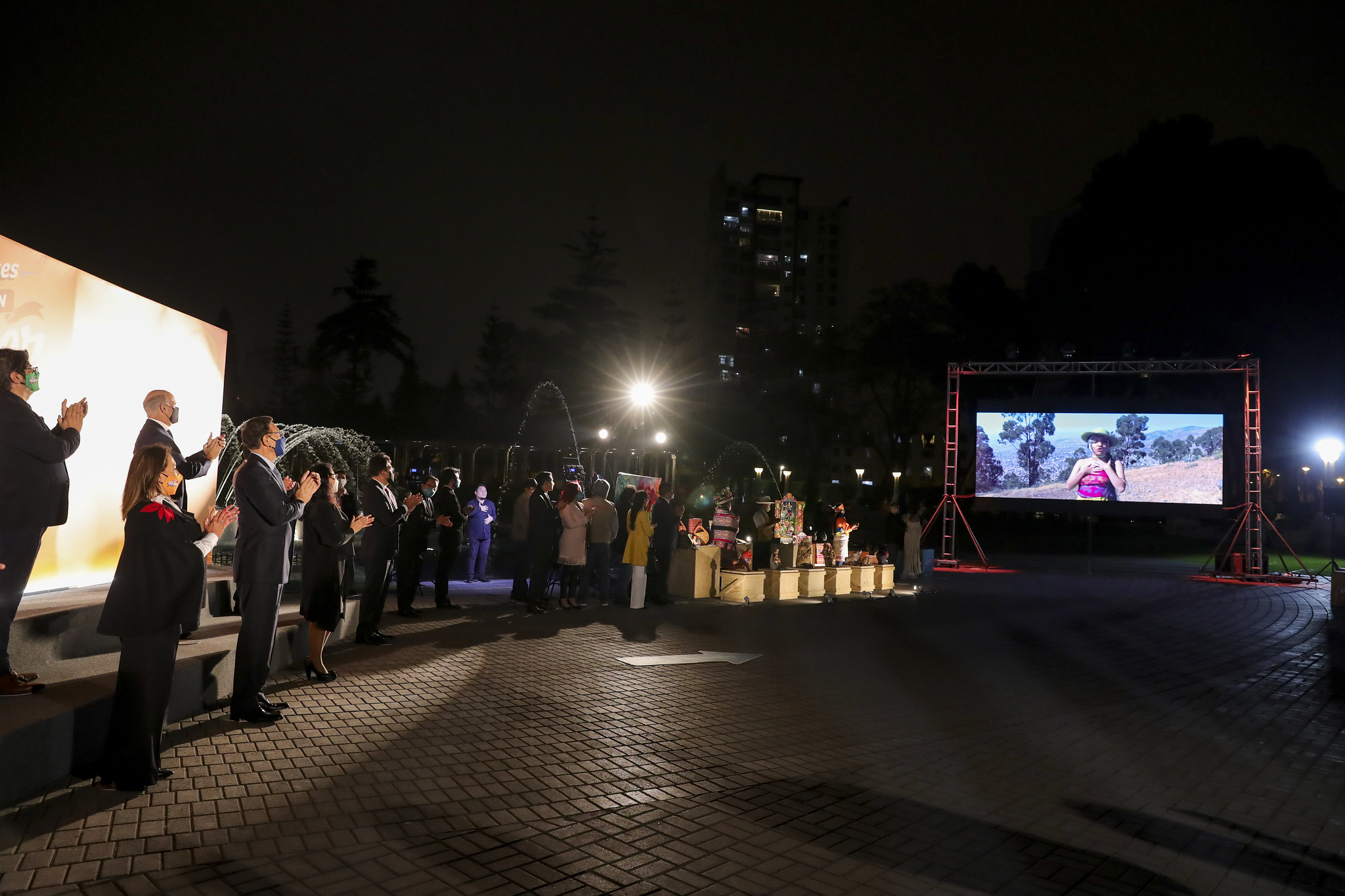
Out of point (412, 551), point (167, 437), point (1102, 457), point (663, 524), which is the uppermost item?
point (1102, 457)

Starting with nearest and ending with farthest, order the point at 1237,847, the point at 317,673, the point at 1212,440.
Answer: the point at 1237,847 → the point at 317,673 → the point at 1212,440

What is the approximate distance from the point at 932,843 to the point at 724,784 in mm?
1284

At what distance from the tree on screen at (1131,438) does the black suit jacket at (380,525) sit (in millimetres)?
23094

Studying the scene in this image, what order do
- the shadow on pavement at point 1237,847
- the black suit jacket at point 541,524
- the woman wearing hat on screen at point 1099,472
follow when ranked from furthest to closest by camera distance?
the woman wearing hat on screen at point 1099,472 → the black suit jacket at point 541,524 → the shadow on pavement at point 1237,847

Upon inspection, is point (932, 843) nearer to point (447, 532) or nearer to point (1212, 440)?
point (447, 532)

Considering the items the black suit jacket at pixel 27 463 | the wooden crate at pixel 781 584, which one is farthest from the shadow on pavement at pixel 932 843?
the wooden crate at pixel 781 584

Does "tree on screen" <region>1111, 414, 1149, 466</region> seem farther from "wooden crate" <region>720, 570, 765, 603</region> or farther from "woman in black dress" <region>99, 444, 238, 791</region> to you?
"woman in black dress" <region>99, 444, 238, 791</region>

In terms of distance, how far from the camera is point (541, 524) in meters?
11.8

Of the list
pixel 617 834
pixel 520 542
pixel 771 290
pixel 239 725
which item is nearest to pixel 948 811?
pixel 617 834

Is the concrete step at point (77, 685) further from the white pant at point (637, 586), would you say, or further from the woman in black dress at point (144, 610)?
the white pant at point (637, 586)

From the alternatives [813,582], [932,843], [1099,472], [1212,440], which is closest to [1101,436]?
[1099,472]

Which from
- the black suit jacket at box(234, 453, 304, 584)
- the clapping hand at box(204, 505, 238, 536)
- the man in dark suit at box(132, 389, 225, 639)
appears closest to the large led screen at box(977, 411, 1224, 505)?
the black suit jacket at box(234, 453, 304, 584)

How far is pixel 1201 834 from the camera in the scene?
473cm

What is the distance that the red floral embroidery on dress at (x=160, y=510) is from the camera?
455cm
